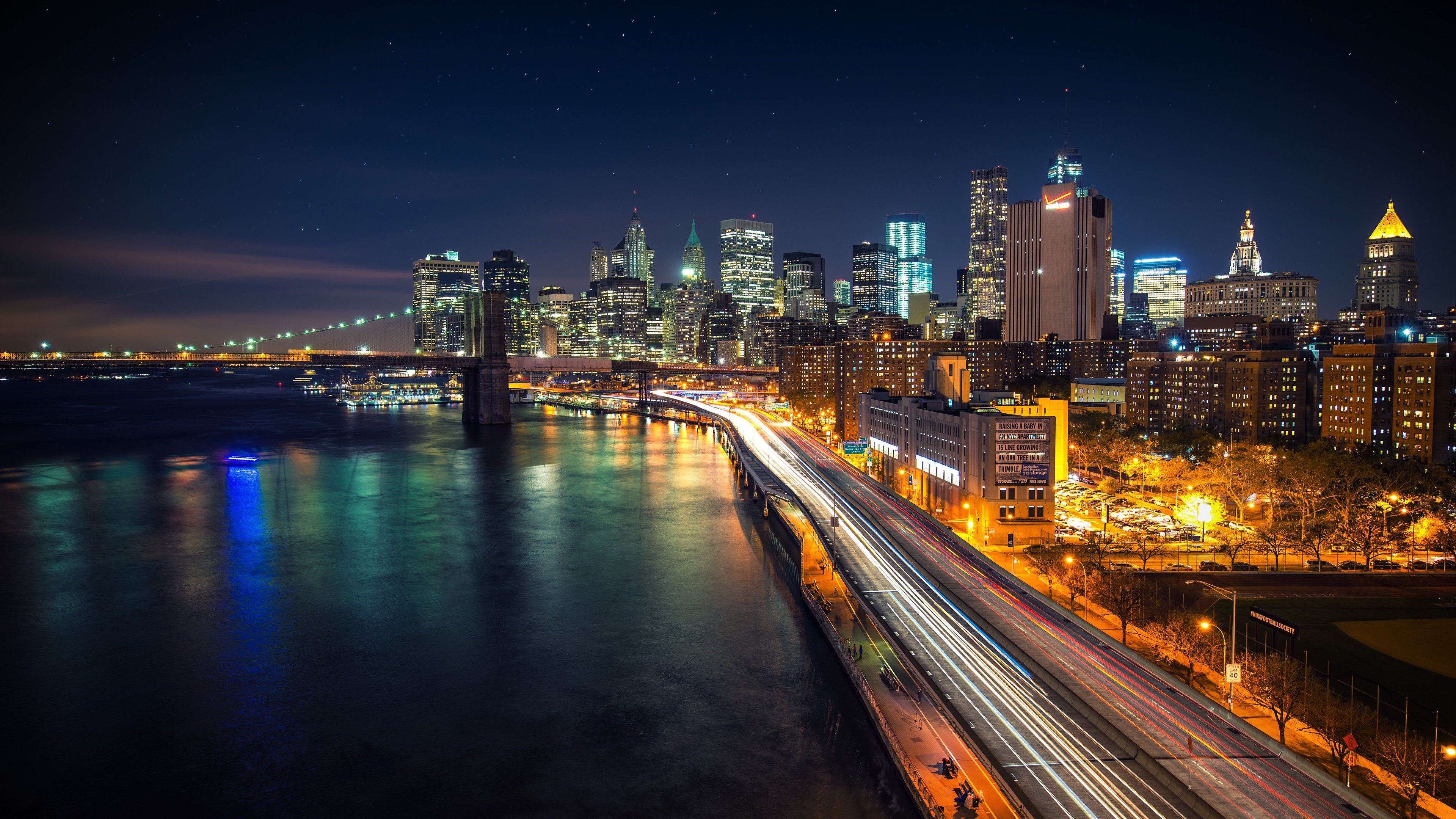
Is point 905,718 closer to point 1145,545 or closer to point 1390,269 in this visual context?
point 1145,545

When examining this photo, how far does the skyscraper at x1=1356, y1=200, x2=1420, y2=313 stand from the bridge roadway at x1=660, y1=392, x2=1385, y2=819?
350 feet

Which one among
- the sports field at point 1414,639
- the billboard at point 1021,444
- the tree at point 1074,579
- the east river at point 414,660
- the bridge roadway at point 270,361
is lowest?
the east river at point 414,660

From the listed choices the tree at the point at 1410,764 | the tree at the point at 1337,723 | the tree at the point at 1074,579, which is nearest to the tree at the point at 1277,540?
the tree at the point at 1074,579

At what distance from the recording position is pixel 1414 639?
20.1 metres

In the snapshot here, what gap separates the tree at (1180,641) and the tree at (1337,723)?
2089 millimetres

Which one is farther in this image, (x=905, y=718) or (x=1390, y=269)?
(x=1390, y=269)

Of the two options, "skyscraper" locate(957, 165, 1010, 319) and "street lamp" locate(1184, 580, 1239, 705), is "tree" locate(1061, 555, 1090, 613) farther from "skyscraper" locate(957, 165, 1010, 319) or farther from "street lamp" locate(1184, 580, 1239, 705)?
"skyscraper" locate(957, 165, 1010, 319)

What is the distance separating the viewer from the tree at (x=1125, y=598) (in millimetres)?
20219

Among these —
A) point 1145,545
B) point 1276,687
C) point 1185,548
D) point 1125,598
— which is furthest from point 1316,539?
point 1276,687

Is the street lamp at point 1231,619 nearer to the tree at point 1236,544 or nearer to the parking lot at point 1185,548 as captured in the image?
the parking lot at point 1185,548

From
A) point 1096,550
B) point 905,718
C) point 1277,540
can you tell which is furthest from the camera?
point 1277,540

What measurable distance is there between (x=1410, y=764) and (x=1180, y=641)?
17.3ft

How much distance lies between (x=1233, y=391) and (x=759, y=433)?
33881 millimetres

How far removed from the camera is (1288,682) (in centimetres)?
1573
